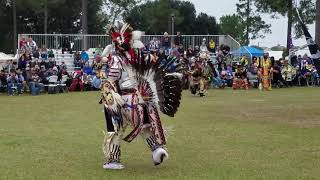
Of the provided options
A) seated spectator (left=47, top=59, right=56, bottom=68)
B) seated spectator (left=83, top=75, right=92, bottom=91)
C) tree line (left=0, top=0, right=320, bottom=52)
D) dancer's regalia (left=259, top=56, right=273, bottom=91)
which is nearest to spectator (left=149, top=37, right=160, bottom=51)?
seated spectator (left=83, top=75, right=92, bottom=91)

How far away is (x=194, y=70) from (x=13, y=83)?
7.95 m

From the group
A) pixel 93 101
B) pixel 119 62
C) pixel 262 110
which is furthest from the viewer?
pixel 93 101

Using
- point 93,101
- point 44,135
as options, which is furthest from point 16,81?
point 44,135

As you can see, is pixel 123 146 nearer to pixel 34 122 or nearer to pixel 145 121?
pixel 145 121

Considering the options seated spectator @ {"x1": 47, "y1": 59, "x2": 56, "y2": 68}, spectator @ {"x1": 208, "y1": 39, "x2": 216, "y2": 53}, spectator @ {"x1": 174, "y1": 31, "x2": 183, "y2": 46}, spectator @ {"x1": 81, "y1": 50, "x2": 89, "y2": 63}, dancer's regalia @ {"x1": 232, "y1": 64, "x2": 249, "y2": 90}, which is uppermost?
spectator @ {"x1": 174, "y1": 31, "x2": 183, "y2": 46}

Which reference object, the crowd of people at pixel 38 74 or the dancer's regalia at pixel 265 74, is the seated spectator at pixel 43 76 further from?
the dancer's regalia at pixel 265 74

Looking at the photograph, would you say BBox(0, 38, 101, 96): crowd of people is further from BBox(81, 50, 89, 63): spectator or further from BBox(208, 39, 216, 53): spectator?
BBox(208, 39, 216, 53): spectator

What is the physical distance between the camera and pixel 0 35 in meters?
59.2

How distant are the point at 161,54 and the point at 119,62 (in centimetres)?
70

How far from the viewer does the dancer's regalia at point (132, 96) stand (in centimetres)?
828

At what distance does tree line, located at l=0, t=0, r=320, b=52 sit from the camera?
189ft

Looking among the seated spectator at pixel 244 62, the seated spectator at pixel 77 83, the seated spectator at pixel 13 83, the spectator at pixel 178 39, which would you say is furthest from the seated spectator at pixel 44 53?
the seated spectator at pixel 244 62

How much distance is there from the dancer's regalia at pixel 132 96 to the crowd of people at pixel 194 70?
47.7 feet

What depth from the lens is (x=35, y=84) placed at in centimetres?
2598
